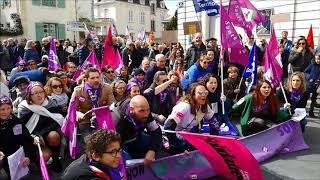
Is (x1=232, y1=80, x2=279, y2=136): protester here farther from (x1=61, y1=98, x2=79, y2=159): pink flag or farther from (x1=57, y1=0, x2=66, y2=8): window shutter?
(x1=57, y1=0, x2=66, y2=8): window shutter

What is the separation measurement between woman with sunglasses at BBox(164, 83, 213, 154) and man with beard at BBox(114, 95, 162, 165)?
393 mm

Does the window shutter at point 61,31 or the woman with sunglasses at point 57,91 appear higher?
the window shutter at point 61,31

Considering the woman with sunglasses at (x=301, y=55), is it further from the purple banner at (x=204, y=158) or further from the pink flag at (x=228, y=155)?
the pink flag at (x=228, y=155)

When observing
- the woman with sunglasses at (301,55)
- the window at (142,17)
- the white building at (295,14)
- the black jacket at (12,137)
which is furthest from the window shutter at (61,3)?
the black jacket at (12,137)

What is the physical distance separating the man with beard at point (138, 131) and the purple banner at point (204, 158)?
0.17 meters

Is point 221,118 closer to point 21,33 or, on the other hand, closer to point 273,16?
point 273,16

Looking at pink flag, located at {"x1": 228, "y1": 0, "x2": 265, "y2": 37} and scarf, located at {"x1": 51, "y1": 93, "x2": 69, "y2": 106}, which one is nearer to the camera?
scarf, located at {"x1": 51, "y1": 93, "x2": 69, "y2": 106}

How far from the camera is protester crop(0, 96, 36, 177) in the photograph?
405 cm

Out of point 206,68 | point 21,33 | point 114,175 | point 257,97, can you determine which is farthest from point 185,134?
point 21,33

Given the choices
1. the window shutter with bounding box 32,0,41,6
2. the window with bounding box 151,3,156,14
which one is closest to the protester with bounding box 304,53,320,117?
the window shutter with bounding box 32,0,41,6

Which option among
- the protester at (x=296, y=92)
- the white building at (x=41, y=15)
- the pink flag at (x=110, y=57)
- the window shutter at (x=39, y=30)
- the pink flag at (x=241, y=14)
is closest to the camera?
the protester at (x=296, y=92)

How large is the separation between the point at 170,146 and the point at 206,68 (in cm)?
269

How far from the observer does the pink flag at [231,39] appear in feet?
22.1

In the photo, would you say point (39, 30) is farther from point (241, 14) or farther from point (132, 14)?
point (241, 14)
